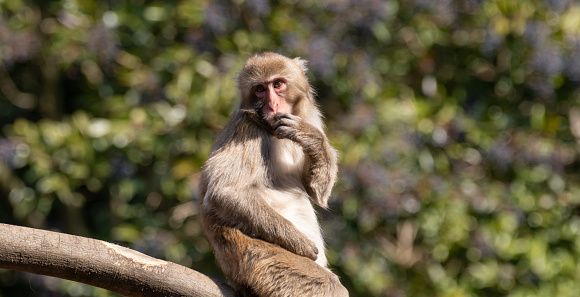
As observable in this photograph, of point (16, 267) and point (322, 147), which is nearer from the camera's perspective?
point (16, 267)

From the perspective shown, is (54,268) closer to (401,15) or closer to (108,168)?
(108,168)

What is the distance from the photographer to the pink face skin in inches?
149

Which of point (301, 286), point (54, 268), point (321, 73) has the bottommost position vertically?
point (321, 73)

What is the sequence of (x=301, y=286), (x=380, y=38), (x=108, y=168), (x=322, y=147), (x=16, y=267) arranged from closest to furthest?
(x=16, y=267), (x=301, y=286), (x=322, y=147), (x=108, y=168), (x=380, y=38)

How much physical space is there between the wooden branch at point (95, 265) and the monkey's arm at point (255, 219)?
35 cm

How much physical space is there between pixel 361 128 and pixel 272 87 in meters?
2.28

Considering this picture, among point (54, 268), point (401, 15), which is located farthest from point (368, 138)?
point (54, 268)

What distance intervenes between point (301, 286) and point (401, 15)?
3772 mm

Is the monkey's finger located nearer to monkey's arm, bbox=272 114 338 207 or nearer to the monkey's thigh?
monkey's arm, bbox=272 114 338 207

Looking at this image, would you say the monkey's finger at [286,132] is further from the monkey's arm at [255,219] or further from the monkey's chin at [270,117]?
the monkey's arm at [255,219]

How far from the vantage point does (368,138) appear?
6.04 m

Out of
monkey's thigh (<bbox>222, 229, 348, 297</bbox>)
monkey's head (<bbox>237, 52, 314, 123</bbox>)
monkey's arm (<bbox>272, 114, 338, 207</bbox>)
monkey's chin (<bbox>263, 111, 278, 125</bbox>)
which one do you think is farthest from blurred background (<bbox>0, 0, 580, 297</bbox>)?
monkey's thigh (<bbox>222, 229, 348, 297</bbox>)

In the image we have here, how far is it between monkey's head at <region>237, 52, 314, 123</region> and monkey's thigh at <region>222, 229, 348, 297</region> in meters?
0.67

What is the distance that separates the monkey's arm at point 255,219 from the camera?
140 inches
